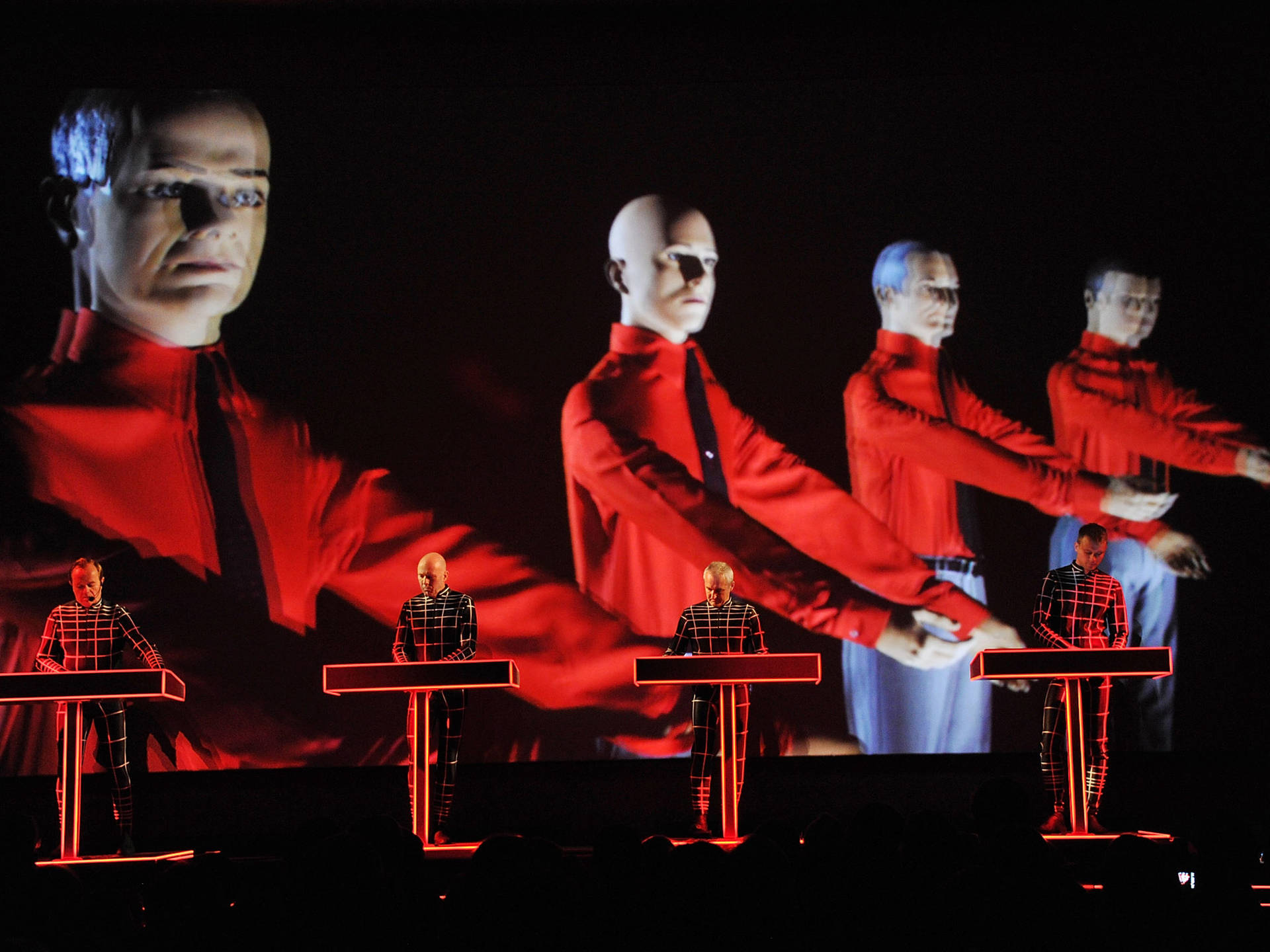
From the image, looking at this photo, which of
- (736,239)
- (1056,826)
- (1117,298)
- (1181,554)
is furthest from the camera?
(736,239)

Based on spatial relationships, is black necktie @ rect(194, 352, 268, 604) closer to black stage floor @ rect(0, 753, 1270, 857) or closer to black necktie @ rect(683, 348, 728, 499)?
black stage floor @ rect(0, 753, 1270, 857)

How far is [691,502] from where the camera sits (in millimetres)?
8281

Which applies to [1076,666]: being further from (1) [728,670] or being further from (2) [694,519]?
(2) [694,519]

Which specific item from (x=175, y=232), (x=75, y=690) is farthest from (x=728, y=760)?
(x=175, y=232)

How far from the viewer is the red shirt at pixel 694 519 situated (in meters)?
8.14

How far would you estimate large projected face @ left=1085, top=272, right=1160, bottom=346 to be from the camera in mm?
8242

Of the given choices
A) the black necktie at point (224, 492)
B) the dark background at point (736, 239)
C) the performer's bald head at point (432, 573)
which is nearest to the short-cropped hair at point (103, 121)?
the dark background at point (736, 239)

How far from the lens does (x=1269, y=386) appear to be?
820 cm

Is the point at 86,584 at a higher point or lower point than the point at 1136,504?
lower

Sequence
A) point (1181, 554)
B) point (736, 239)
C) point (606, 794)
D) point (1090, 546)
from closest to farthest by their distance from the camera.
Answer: point (1090, 546) → point (606, 794) → point (1181, 554) → point (736, 239)

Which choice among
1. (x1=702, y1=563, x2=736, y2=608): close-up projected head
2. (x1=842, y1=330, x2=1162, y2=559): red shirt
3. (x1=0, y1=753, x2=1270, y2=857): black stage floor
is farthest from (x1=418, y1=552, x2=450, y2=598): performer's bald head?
(x1=842, y1=330, x2=1162, y2=559): red shirt

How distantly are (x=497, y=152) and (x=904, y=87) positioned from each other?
8.60ft

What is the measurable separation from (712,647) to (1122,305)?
11.6 feet

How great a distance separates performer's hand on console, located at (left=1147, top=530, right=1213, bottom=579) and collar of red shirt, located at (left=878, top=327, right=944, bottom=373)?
1.75 meters
